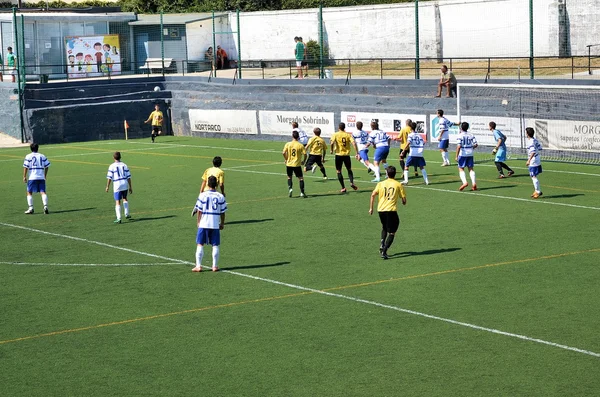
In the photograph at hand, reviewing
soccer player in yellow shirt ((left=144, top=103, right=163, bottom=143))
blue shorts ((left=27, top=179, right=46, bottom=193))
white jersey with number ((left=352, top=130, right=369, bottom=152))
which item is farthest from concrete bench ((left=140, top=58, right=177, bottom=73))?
blue shorts ((left=27, top=179, right=46, bottom=193))

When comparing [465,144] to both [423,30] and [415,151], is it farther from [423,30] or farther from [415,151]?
[423,30]

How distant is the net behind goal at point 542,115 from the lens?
33781 mm

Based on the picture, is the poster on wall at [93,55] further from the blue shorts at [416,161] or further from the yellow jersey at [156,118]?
the blue shorts at [416,161]

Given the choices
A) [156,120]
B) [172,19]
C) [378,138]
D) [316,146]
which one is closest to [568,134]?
[378,138]

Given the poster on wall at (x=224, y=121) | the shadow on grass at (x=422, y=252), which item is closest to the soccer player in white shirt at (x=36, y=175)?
the shadow on grass at (x=422, y=252)

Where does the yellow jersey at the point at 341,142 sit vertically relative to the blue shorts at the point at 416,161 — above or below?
above

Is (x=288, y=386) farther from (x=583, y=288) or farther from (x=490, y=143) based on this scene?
(x=490, y=143)

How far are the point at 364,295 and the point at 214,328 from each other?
9.83 ft

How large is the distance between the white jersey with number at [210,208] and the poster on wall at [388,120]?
897 inches

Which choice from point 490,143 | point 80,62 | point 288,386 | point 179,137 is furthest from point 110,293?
point 80,62

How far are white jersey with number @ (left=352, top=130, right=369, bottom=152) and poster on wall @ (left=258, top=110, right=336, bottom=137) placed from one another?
1195cm

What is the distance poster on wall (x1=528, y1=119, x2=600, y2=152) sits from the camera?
33.4 meters

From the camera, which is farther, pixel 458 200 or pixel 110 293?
pixel 458 200

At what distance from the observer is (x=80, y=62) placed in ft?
178
